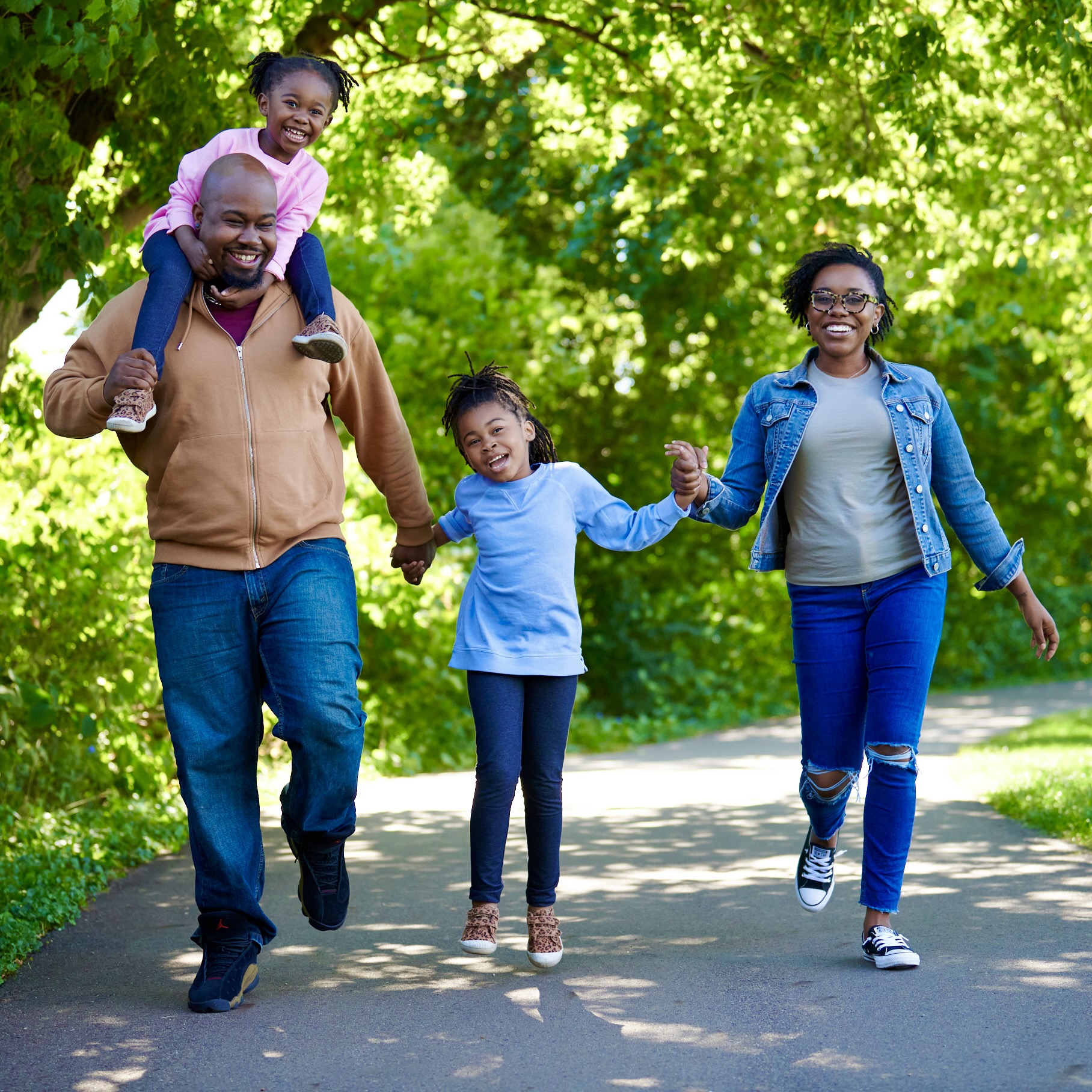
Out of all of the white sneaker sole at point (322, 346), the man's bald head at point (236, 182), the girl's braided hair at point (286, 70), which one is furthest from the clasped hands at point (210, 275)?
the girl's braided hair at point (286, 70)

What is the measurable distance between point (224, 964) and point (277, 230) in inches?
82.7

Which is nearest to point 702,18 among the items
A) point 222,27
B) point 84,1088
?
point 222,27

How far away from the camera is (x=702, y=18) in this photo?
343 inches

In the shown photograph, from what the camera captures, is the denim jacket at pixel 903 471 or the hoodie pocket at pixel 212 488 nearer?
the hoodie pocket at pixel 212 488

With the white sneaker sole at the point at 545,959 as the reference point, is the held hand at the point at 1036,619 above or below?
above

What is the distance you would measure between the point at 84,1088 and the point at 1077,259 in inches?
444

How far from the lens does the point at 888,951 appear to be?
4312 millimetres

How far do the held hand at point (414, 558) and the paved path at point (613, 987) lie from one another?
1247 millimetres

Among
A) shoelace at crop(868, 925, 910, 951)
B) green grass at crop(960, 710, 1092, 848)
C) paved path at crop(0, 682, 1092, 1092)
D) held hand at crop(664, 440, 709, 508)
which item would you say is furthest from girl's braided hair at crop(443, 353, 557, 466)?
green grass at crop(960, 710, 1092, 848)

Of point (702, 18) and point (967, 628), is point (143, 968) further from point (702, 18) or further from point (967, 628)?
point (967, 628)

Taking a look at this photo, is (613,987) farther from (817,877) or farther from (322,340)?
(322,340)

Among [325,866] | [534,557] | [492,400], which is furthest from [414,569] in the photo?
[325,866]

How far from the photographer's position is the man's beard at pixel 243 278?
4.09 metres

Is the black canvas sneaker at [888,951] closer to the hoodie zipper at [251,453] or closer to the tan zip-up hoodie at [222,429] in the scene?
the tan zip-up hoodie at [222,429]
